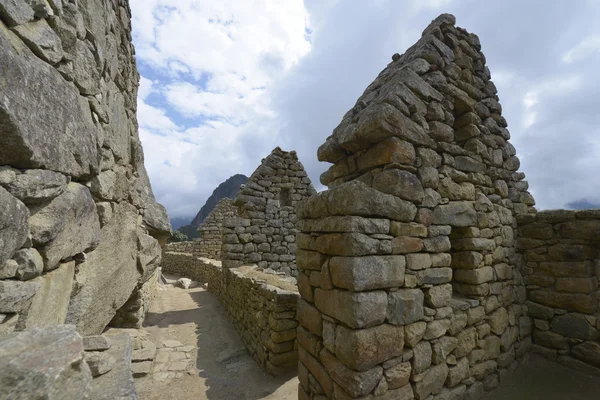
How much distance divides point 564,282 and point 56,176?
630cm

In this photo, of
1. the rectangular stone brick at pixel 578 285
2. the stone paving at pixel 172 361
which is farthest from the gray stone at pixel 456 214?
the stone paving at pixel 172 361

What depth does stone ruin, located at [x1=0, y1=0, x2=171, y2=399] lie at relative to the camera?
54.2 inches

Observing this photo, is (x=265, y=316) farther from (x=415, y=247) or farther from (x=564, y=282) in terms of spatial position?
(x=564, y=282)

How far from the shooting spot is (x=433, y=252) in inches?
126

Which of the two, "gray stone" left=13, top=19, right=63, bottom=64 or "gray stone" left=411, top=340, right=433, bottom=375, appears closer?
"gray stone" left=13, top=19, right=63, bottom=64

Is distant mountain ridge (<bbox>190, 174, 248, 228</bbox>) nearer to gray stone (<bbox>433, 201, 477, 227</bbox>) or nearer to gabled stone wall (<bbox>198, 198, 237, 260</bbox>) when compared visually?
gabled stone wall (<bbox>198, 198, 237, 260</bbox>)

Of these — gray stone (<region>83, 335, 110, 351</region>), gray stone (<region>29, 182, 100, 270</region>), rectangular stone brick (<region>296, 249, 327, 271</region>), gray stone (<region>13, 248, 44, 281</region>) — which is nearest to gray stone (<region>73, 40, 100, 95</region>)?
gray stone (<region>29, 182, 100, 270</region>)

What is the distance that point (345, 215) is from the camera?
2752 mm

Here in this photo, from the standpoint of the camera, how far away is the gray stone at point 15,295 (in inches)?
55.3

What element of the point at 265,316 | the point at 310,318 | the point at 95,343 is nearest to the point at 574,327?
the point at 310,318

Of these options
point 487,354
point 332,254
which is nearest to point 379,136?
point 332,254

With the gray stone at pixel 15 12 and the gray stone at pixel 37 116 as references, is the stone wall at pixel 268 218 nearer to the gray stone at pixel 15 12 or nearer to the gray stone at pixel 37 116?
the gray stone at pixel 37 116

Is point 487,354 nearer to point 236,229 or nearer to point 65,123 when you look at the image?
point 65,123

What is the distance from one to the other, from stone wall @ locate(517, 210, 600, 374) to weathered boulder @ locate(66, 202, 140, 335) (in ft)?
20.2
